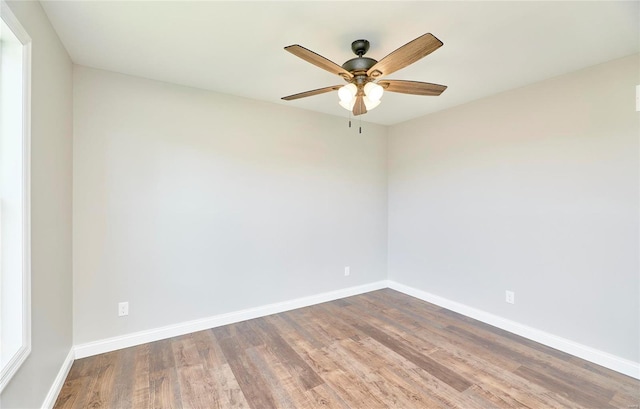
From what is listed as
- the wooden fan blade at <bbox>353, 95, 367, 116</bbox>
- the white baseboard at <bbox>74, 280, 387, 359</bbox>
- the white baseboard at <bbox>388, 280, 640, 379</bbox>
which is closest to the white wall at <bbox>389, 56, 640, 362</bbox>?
the white baseboard at <bbox>388, 280, 640, 379</bbox>

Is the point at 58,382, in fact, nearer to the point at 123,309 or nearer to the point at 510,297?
the point at 123,309

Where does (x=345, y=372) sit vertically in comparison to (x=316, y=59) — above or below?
below

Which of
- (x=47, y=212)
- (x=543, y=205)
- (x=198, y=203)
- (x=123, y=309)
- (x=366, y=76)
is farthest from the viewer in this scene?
(x=198, y=203)

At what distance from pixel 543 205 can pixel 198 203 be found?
10.8 ft

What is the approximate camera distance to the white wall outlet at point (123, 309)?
2.49 meters

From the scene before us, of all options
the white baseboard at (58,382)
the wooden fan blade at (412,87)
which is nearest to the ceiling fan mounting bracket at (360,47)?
the wooden fan blade at (412,87)

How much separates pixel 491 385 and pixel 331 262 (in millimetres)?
2079

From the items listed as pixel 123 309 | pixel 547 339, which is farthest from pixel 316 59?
pixel 547 339

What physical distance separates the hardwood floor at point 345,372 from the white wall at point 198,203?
40 centimetres

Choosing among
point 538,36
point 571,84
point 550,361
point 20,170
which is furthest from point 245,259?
point 571,84

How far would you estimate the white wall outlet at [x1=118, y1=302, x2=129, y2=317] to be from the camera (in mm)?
2494

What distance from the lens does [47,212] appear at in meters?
1.74

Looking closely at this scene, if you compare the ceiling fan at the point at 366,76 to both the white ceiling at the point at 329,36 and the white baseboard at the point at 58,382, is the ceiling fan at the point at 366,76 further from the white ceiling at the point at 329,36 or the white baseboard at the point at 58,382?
the white baseboard at the point at 58,382

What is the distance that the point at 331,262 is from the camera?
146 inches
